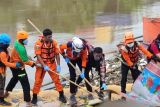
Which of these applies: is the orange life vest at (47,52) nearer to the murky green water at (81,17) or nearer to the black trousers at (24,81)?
the black trousers at (24,81)

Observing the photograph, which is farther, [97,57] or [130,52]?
[130,52]

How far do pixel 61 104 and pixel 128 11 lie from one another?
16.8m

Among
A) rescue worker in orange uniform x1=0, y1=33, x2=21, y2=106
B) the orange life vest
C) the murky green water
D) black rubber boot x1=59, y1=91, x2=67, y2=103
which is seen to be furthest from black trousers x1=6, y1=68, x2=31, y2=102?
the murky green water

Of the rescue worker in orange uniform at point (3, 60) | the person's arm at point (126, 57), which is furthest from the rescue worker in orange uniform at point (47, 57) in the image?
the person's arm at point (126, 57)

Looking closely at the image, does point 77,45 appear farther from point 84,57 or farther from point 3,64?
point 3,64

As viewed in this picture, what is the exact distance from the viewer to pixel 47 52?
34.8ft

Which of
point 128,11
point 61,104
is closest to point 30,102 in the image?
point 61,104

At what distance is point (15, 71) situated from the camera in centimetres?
1079

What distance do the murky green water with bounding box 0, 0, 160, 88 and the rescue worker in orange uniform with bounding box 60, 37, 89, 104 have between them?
3823 mm

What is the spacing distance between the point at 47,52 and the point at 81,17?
14310mm

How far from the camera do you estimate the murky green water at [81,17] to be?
20.4 m

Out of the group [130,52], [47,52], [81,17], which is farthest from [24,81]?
[81,17]

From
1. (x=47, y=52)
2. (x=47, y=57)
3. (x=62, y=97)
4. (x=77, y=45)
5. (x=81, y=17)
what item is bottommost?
(x=62, y=97)

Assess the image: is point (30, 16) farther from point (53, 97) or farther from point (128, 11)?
point (53, 97)
